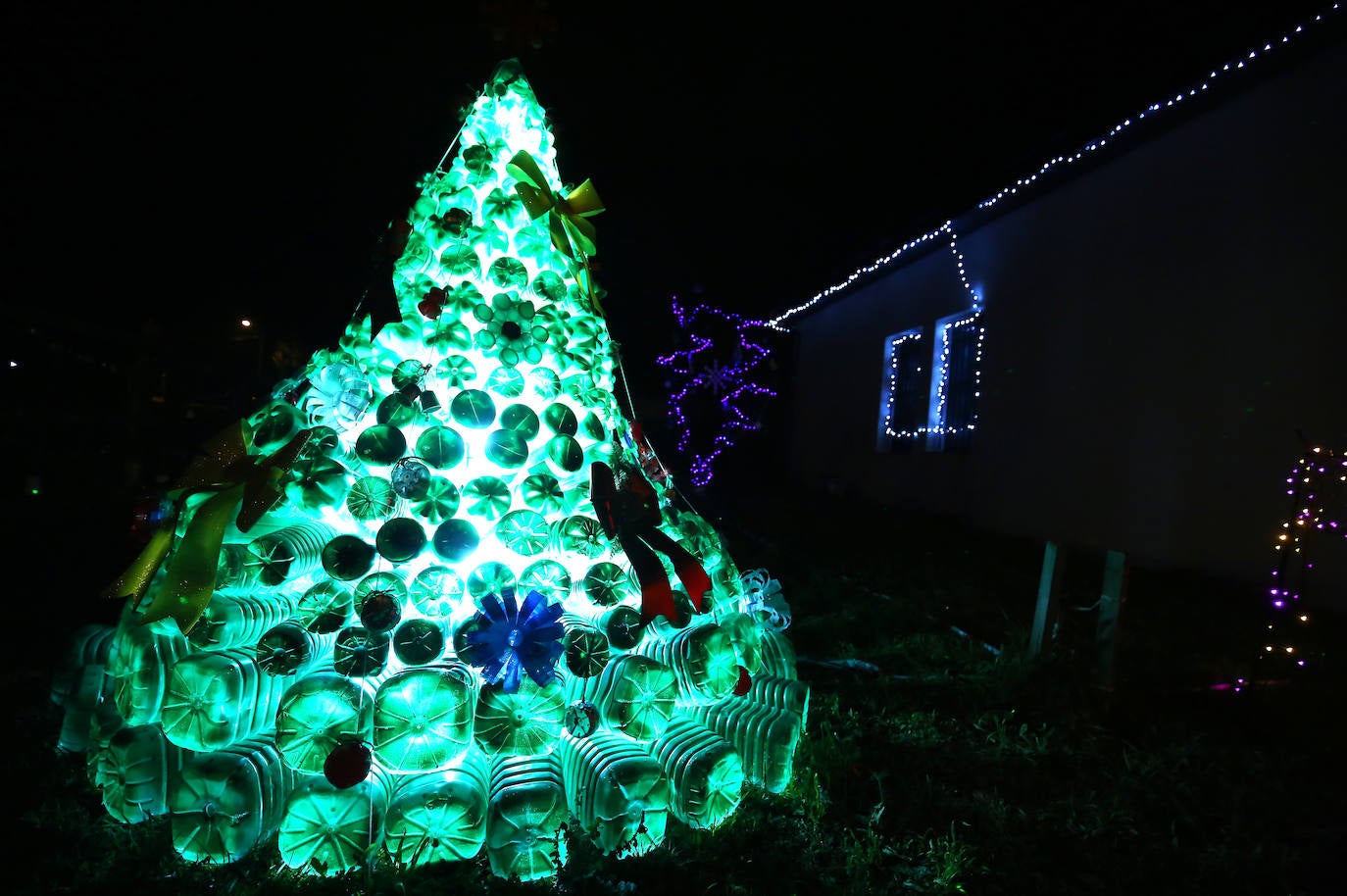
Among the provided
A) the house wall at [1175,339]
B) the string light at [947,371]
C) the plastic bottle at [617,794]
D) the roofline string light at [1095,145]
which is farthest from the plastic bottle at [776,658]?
the string light at [947,371]

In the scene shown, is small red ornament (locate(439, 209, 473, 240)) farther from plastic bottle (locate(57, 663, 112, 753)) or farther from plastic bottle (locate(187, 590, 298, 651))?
plastic bottle (locate(57, 663, 112, 753))

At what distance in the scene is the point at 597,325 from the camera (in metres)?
2.69

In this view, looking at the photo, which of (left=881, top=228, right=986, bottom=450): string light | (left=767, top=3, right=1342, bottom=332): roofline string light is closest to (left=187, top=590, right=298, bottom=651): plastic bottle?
(left=767, top=3, right=1342, bottom=332): roofline string light

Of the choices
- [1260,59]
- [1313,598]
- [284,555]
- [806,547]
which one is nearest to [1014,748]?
[284,555]

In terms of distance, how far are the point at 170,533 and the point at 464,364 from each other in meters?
1.00

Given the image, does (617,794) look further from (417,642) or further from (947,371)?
(947,371)

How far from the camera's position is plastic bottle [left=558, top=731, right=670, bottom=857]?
6.31 ft

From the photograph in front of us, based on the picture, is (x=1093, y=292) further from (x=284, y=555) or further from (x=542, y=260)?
(x=284, y=555)

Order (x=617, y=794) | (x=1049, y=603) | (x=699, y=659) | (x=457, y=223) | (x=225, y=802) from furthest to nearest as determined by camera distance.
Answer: (x=1049, y=603)
(x=457, y=223)
(x=699, y=659)
(x=617, y=794)
(x=225, y=802)

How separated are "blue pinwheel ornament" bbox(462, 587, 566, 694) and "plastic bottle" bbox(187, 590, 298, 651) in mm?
588

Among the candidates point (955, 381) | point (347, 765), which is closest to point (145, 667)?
point (347, 765)

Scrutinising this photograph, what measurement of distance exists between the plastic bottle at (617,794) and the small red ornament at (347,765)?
1.72 feet

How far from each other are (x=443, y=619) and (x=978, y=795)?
6.27 ft

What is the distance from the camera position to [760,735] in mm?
2240
